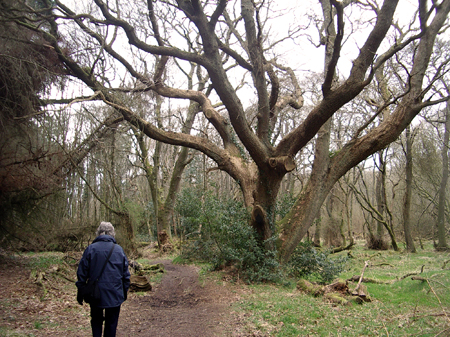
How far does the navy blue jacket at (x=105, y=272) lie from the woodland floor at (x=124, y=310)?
1.63 m

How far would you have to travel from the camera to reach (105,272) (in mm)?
3428

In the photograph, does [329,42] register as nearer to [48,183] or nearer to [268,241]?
[268,241]

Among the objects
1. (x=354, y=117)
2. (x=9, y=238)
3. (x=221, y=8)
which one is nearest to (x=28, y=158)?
(x=9, y=238)

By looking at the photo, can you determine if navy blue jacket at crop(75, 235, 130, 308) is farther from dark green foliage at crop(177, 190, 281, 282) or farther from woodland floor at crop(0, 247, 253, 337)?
dark green foliage at crop(177, 190, 281, 282)

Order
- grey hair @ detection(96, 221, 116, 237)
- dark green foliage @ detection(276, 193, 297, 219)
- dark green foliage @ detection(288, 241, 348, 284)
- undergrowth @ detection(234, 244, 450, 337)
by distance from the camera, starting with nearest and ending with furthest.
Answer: grey hair @ detection(96, 221, 116, 237) < undergrowth @ detection(234, 244, 450, 337) < dark green foliage @ detection(288, 241, 348, 284) < dark green foliage @ detection(276, 193, 297, 219)

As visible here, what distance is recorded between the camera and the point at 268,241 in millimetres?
8516

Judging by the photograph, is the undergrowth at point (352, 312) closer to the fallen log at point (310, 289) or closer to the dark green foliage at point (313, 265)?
the fallen log at point (310, 289)

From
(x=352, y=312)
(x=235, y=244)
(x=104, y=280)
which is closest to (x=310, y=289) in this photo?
(x=352, y=312)

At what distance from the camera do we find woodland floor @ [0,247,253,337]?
4691mm

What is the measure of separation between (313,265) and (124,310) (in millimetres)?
5435

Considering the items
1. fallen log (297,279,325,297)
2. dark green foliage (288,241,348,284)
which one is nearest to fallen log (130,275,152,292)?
fallen log (297,279,325,297)

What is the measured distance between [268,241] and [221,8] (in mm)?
6040

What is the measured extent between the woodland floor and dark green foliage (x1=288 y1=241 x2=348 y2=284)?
236 centimetres

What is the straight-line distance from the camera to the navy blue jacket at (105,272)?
11.1 ft
